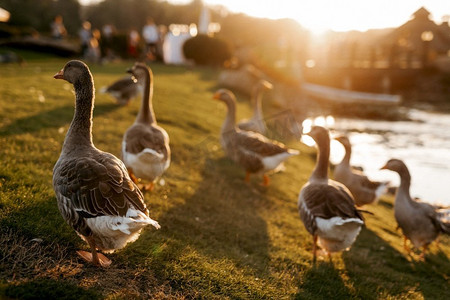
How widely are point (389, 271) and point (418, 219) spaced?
168 centimetres

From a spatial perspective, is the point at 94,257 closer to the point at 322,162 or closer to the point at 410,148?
the point at 322,162

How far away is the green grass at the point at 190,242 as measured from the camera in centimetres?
490

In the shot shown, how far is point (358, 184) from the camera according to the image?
33.5ft

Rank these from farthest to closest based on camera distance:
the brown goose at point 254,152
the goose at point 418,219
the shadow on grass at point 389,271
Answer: the brown goose at point 254,152 < the goose at point 418,219 < the shadow on grass at point 389,271

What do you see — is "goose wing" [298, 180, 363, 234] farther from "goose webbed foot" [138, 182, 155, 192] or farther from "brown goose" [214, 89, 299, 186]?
"goose webbed foot" [138, 182, 155, 192]

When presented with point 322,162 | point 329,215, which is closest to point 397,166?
point 322,162

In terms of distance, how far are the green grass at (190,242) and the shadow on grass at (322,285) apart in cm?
2

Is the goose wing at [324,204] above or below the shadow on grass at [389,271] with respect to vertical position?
above

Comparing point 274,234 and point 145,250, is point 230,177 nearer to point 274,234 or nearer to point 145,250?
point 274,234

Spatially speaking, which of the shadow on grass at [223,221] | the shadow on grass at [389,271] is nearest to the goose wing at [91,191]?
the shadow on grass at [223,221]

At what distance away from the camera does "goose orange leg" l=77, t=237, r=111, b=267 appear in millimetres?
4898

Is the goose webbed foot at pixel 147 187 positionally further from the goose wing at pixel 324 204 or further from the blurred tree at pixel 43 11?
the blurred tree at pixel 43 11

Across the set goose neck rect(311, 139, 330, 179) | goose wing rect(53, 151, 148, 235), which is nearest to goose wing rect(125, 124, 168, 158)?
goose wing rect(53, 151, 148, 235)

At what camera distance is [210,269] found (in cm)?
576
